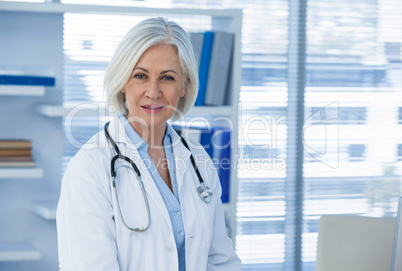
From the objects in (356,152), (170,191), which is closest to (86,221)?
(170,191)

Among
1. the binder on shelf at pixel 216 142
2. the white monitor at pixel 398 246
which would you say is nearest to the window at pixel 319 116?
the binder on shelf at pixel 216 142

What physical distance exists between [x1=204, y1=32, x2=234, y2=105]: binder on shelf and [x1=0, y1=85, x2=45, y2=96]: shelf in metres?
0.74

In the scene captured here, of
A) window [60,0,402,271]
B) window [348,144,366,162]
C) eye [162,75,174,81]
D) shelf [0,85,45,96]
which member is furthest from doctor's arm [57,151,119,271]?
window [348,144,366,162]

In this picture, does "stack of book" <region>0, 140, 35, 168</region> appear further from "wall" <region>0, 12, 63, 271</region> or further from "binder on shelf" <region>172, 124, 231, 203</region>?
"binder on shelf" <region>172, 124, 231, 203</region>

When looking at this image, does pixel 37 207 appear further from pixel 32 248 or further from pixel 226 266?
pixel 226 266

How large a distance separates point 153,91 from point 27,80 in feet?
2.78

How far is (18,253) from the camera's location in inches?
95.3

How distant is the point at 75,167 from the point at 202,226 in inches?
17.5

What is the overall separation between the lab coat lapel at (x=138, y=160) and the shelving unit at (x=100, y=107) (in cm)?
65

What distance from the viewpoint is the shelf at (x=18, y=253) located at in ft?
7.88

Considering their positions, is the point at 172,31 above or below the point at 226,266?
above

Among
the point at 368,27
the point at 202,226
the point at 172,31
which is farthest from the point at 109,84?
the point at 368,27

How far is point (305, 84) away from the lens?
3361 millimetres

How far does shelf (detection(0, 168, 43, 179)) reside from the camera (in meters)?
2.37
